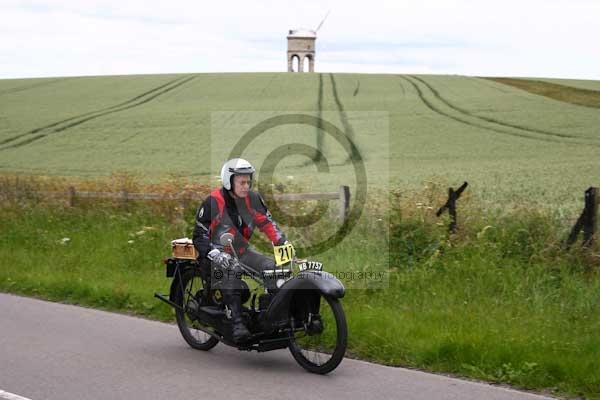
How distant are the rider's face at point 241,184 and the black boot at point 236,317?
0.92 metres

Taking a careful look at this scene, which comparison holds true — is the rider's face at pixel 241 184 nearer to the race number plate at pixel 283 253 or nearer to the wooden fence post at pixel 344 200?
the race number plate at pixel 283 253

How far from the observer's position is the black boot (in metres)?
6.85

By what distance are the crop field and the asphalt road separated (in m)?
9.24

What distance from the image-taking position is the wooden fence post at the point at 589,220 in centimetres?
973

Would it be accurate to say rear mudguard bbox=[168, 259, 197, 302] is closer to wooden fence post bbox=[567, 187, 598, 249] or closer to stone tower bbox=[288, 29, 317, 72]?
wooden fence post bbox=[567, 187, 598, 249]

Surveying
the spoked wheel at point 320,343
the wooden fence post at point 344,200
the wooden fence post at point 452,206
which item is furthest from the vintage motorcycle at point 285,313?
the wooden fence post at point 344,200

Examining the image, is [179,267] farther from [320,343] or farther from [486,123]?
[486,123]

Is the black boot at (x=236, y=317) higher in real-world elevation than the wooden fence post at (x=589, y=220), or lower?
lower

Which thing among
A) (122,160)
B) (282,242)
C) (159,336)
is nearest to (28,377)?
(159,336)

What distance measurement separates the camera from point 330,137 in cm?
3120

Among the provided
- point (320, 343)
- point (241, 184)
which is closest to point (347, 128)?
point (320, 343)

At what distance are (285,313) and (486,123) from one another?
99.3 feet

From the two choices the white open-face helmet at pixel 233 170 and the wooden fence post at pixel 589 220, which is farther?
the wooden fence post at pixel 589 220

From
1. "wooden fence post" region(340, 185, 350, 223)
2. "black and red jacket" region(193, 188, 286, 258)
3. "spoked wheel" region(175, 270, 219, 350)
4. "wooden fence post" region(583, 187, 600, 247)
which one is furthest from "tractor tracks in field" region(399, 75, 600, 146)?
"black and red jacket" region(193, 188, 286, 258)
